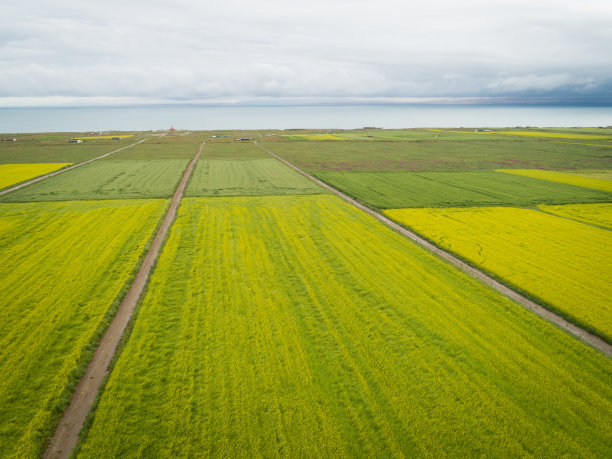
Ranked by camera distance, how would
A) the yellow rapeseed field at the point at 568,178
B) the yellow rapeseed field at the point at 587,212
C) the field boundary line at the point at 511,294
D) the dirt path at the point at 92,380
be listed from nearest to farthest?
the dirt path at the point at 92,380, the field boundary line at the point at 511,294, the yellow rapeseed field at the point at 587,212, the yellow rapeseed field at the point at 568,178

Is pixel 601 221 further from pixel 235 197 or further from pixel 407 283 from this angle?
pixel 235 197

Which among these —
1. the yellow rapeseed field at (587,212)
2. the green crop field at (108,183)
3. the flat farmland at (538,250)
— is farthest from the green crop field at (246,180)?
the yellow rapeseed field at (587,212)

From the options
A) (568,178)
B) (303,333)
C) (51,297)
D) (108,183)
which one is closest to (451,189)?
(568,178)

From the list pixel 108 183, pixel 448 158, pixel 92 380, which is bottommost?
pixel 92 380

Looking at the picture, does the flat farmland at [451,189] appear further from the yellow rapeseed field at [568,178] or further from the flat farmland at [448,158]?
the flat farmland at [448,158]

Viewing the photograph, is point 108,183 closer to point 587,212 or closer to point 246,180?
point 246,180
